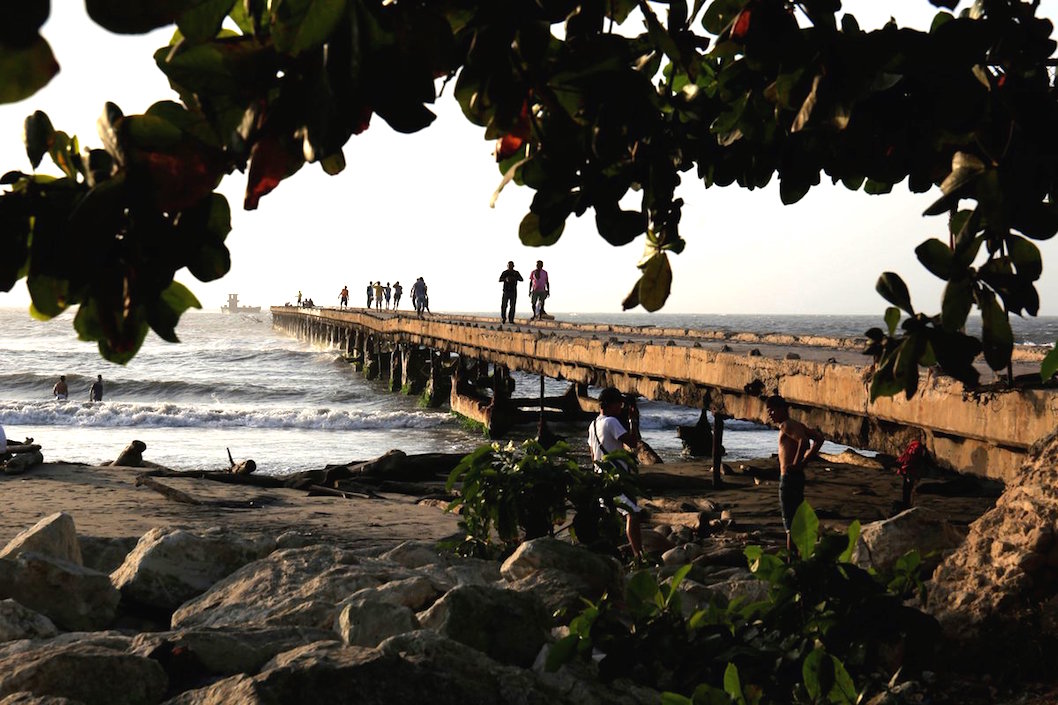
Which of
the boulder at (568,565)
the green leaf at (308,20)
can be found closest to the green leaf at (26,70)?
the green leaf at (308,20)

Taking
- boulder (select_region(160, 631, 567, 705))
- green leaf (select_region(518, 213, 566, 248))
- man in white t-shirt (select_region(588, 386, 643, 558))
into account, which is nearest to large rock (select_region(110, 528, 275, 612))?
boulder (select_region(160, 631, 567, 705))

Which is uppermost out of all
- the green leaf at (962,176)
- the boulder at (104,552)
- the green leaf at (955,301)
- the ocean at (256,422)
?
the green leaf at (962,176)

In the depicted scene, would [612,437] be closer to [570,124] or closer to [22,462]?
[570,124]

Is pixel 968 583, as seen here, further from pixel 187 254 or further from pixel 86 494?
pixel 86 494

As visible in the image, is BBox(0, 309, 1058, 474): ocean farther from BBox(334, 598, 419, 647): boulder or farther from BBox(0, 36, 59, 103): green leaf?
BBox(0, 36, 59, 103): green leaf

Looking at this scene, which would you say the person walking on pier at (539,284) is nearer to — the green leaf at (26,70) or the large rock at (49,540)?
the large rock at (49,540)

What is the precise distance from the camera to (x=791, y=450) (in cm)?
757

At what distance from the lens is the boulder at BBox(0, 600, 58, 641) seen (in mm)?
4398

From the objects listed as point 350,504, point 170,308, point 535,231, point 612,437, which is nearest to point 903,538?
point 612,437

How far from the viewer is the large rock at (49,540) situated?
5.69m

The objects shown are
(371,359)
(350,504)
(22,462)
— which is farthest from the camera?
(371,359)

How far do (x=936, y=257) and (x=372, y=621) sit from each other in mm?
3072

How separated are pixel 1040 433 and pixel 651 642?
3957 mm

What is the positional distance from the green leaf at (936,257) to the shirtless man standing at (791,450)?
18.8 feet
